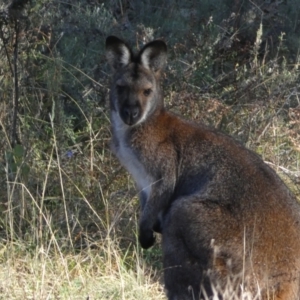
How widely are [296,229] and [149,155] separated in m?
1.10

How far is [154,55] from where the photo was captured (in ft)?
19.1

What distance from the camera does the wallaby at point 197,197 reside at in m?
4.78

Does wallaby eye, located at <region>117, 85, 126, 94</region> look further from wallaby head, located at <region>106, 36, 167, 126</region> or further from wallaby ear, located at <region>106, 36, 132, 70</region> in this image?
wallaby ear, located at <region>106, 36, 132, 70</region>

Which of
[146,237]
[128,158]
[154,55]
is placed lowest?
[146,237]

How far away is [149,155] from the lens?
5504 mm

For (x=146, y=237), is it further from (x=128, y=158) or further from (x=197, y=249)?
(x=197, y=249)

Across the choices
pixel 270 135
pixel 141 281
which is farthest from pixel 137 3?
pixel 141 281

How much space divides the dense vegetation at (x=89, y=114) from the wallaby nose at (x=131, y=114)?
82 centimetres

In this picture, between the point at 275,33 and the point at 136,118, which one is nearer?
the point at 136,118

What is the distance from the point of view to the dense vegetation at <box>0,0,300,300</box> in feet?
20.9

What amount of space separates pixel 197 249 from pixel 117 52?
1.58 m

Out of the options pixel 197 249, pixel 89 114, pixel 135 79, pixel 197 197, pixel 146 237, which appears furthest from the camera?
pixel 89 114

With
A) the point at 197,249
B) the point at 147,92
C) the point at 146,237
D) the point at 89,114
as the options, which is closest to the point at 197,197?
the point at 197,249

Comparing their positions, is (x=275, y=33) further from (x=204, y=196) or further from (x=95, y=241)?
(x=204, y=196)
